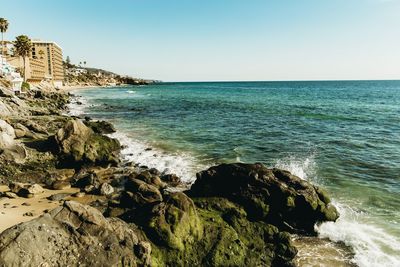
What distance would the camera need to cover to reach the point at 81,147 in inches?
856

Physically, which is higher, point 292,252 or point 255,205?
point 255,205

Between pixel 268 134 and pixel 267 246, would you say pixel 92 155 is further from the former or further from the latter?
pixel 268 134

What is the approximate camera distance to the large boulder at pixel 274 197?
13.4 meters

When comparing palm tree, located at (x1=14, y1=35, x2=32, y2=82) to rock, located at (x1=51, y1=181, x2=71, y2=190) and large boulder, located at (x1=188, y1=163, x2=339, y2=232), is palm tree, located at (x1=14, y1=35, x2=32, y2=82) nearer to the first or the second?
rock, located at (x1=51, y1=181, x2=71, y2=190)

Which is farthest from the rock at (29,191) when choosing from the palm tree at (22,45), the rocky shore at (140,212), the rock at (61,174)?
the palm tree at (22,45)

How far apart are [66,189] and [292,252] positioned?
40.2 ft

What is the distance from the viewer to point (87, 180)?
725 inches

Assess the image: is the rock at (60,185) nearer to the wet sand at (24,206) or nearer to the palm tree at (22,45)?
the wet sand at (24,206)

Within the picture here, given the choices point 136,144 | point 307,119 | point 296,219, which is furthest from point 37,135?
point 307,119

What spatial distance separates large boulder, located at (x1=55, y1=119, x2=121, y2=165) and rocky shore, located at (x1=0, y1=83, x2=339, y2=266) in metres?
0.06

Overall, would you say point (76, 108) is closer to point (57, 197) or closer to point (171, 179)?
point (171, 179)

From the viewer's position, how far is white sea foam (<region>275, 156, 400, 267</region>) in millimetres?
11859

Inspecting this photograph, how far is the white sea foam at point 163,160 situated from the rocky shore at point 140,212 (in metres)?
1.16

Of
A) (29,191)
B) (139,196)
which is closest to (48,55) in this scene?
(29,191)
